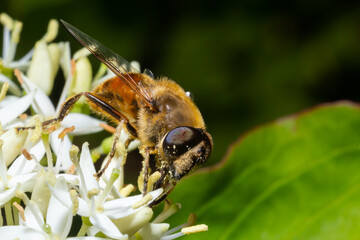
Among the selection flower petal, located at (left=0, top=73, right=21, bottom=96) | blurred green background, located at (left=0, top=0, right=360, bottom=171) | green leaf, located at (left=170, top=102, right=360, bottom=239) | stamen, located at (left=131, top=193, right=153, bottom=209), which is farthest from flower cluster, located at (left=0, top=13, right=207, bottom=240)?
blurred green background, located at (left=0, top=0, right=360, bottom=171)

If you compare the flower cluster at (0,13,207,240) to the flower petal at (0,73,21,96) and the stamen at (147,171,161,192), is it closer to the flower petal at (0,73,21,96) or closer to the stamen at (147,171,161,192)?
the stamen at (147,171,161,192)

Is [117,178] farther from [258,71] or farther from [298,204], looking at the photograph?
[258,71]

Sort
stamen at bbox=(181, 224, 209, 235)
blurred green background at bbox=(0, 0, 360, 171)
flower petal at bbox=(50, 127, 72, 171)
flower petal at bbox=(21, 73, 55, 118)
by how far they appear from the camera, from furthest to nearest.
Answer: blurred green background at bbox=(0, 0, 360, 171) < flower petal at bbox=(21, 73, 55, 118) < flower petal at bbox=(50, 127, 72, 171) < stamen at bbox=(181, 224, 209, 235)

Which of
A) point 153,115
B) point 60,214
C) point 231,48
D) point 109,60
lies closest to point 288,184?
point 153,115

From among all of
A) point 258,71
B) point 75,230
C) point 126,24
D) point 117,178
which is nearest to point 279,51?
point 258,71

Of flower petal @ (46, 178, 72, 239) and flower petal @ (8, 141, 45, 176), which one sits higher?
flower petal @ (8, 141, 45, 176)

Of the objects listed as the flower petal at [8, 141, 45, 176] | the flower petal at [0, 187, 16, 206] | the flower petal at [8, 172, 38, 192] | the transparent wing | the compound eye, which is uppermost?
the transparent wing
